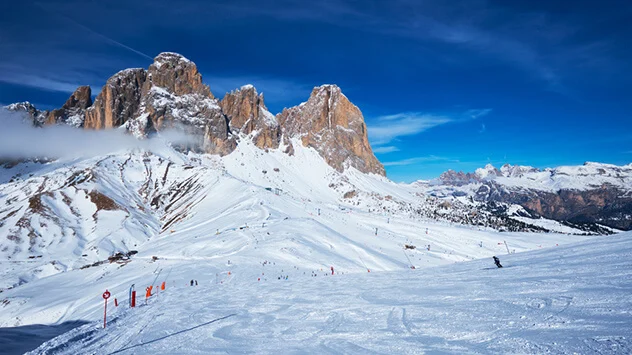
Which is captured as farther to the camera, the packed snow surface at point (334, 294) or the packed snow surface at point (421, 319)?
the packed snow surface at point (334, 294)

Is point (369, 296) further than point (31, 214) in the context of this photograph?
No

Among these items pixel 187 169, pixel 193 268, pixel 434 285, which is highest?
pixel 187 169

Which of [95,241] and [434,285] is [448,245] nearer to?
[434,285]

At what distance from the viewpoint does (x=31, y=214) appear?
123 metres

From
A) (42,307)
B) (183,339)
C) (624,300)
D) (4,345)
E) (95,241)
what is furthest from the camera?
(95,241)

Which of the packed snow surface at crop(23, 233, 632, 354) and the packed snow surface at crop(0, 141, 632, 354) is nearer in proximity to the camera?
the packed snow surface at crop(23, 233, 632, 354)

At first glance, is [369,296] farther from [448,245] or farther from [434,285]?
[448,245]

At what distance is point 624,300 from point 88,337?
15860 mm

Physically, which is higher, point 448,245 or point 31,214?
Answer: point 31,214

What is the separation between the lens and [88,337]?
12.0 metres

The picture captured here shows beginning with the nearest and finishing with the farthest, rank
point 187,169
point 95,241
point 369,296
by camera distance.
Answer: point 369,296
point 95,241
point 187,169

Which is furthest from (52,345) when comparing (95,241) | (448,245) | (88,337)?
(95,241)

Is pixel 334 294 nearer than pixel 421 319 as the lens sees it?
No

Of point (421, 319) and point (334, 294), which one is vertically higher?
point (421, 319)
